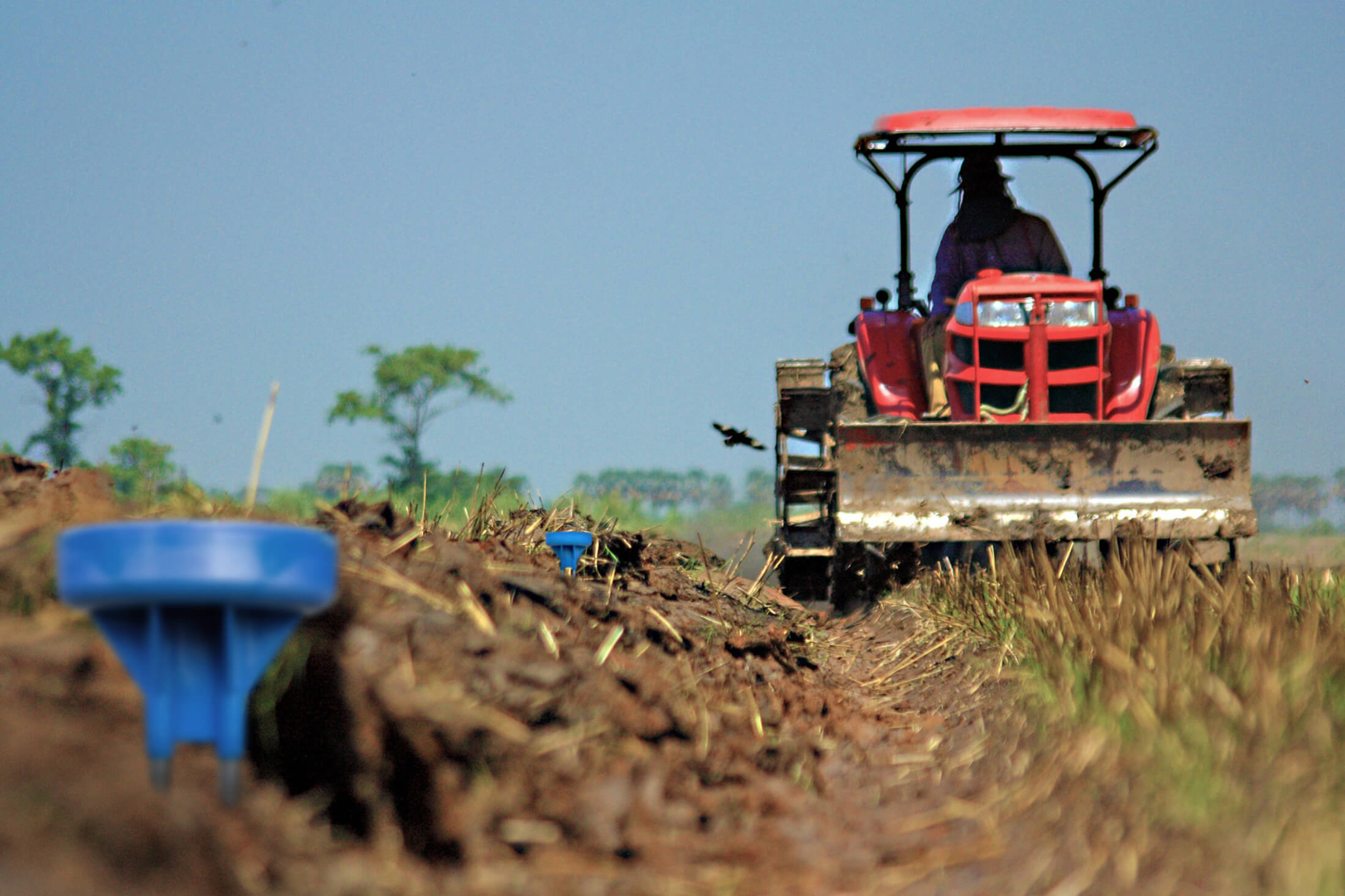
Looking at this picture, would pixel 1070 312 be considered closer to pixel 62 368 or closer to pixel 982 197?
pixel 982 197

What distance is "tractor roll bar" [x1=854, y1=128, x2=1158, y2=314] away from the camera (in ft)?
29.1

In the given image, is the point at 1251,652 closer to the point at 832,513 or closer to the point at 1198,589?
the point at 1198,589

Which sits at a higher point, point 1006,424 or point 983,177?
point 983,177

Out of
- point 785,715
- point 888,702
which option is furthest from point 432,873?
point 888,702

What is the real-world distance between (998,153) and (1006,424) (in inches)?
99.1

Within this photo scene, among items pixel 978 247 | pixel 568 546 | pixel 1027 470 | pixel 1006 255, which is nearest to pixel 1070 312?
pixel 1006 255

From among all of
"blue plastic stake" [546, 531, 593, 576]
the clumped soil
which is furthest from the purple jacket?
the clumped soil

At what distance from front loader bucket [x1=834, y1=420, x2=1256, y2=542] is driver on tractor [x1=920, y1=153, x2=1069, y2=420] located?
39.0 inches

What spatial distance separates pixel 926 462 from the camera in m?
7.73

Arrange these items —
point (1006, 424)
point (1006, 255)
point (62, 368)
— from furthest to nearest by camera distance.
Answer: point (62, 368) < point (1006, 255) < point (1006, 424)

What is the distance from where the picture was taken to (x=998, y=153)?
908 cm

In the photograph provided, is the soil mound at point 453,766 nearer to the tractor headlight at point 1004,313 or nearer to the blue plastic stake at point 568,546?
the blue plastic stake at point 568,546

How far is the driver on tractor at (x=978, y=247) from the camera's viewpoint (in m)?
8.80

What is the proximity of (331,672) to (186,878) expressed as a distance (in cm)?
102
